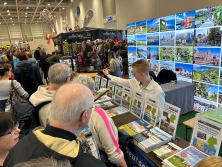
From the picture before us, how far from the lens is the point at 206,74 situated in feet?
12.3

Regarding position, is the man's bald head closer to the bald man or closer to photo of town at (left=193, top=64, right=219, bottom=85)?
the bald man

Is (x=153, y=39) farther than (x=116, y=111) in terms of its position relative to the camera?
Yes

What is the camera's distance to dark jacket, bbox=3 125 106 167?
0.72 metres

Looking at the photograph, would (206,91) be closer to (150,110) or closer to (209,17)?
(209,17)

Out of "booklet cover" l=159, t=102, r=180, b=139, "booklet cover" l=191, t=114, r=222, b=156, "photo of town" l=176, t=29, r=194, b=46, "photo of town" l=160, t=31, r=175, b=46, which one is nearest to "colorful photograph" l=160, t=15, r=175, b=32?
"photo of town" l=160, t=31, r=175, b=46

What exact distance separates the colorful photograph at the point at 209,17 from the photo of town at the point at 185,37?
0.25m

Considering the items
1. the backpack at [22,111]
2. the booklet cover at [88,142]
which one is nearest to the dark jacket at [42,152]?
the booklet cover at [88,142]

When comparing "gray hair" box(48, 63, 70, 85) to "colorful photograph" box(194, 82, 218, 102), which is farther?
"colorful photograph" box(194, 82, 218, 102)

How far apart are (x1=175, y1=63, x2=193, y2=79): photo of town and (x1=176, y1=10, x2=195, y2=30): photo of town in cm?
96

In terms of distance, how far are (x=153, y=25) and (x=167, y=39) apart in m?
0.81

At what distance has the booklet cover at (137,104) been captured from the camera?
1727 mm

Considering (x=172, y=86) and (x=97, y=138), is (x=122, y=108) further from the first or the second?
(x=172, y=86)

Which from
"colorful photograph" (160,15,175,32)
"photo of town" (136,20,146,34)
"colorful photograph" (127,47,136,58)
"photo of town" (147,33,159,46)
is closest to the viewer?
"colorful photograph" (160,15,175,32)

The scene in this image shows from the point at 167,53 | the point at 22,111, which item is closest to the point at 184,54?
the point at 167,53
